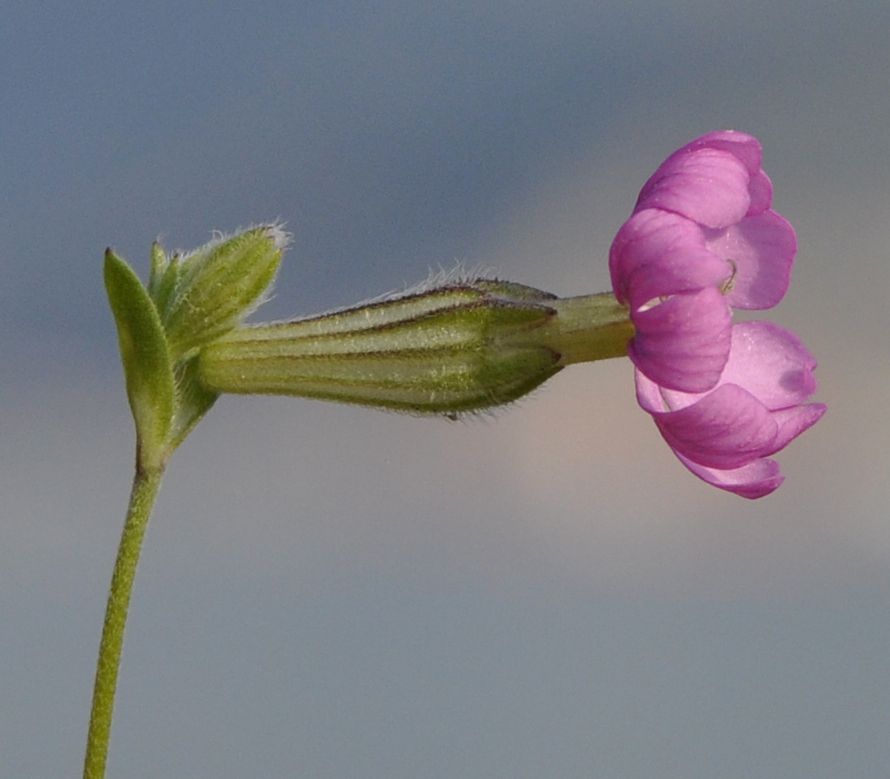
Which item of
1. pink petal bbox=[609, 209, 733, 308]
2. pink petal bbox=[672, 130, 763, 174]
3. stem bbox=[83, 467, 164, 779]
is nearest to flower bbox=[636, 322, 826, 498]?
pink petal bbox=[609, 209, 733, 308]

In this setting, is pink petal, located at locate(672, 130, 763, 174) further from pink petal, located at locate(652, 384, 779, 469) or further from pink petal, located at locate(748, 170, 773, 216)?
pink petal, located at locate(652, 384, 779, 469)

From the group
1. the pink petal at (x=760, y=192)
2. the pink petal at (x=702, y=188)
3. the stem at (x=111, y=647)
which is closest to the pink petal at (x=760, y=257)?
the pink petal at (x=760, y=192)

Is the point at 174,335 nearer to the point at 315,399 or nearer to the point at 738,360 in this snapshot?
the point at 315,399

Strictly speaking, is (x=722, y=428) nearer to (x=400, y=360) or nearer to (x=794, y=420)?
(x=794, y=420)

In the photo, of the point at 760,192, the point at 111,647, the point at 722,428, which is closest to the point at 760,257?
the point at 760,192

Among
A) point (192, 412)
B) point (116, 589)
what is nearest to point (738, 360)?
point (192, 412)
